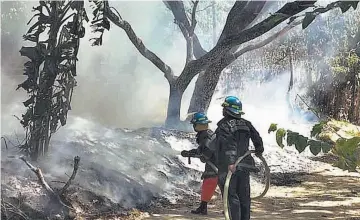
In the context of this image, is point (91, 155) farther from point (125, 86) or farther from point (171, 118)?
point (125, 86)

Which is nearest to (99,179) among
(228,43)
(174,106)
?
(228,43)

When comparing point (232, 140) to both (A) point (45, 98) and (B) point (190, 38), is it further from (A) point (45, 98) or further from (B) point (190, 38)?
(B) point (190, 38)

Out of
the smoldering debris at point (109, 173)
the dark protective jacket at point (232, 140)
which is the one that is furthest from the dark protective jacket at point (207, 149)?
the smoldering debris at point (109, 173)

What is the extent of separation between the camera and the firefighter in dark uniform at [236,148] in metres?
5.07

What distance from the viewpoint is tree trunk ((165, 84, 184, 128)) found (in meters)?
11.5

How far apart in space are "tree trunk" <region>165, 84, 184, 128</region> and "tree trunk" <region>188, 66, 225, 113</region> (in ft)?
1.24

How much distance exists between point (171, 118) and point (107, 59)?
762cm

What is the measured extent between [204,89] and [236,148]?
6565 millimetres

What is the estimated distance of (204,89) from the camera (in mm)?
11602

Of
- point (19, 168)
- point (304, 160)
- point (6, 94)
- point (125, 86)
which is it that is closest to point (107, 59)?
point (125, 86)

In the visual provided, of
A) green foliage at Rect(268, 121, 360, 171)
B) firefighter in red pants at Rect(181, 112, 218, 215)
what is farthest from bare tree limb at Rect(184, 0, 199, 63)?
green foliage at Rect(268, 121, 360, 171)

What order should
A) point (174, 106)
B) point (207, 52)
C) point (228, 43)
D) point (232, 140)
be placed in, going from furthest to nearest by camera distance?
point (174, 106) < point (207, 52) < point (228, 43) < point (232, 140)

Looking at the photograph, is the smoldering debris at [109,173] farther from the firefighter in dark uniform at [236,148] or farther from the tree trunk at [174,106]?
the firefighter in dark uniform at [236,148]

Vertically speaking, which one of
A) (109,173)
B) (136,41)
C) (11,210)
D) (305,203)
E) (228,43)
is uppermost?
(136,41)
